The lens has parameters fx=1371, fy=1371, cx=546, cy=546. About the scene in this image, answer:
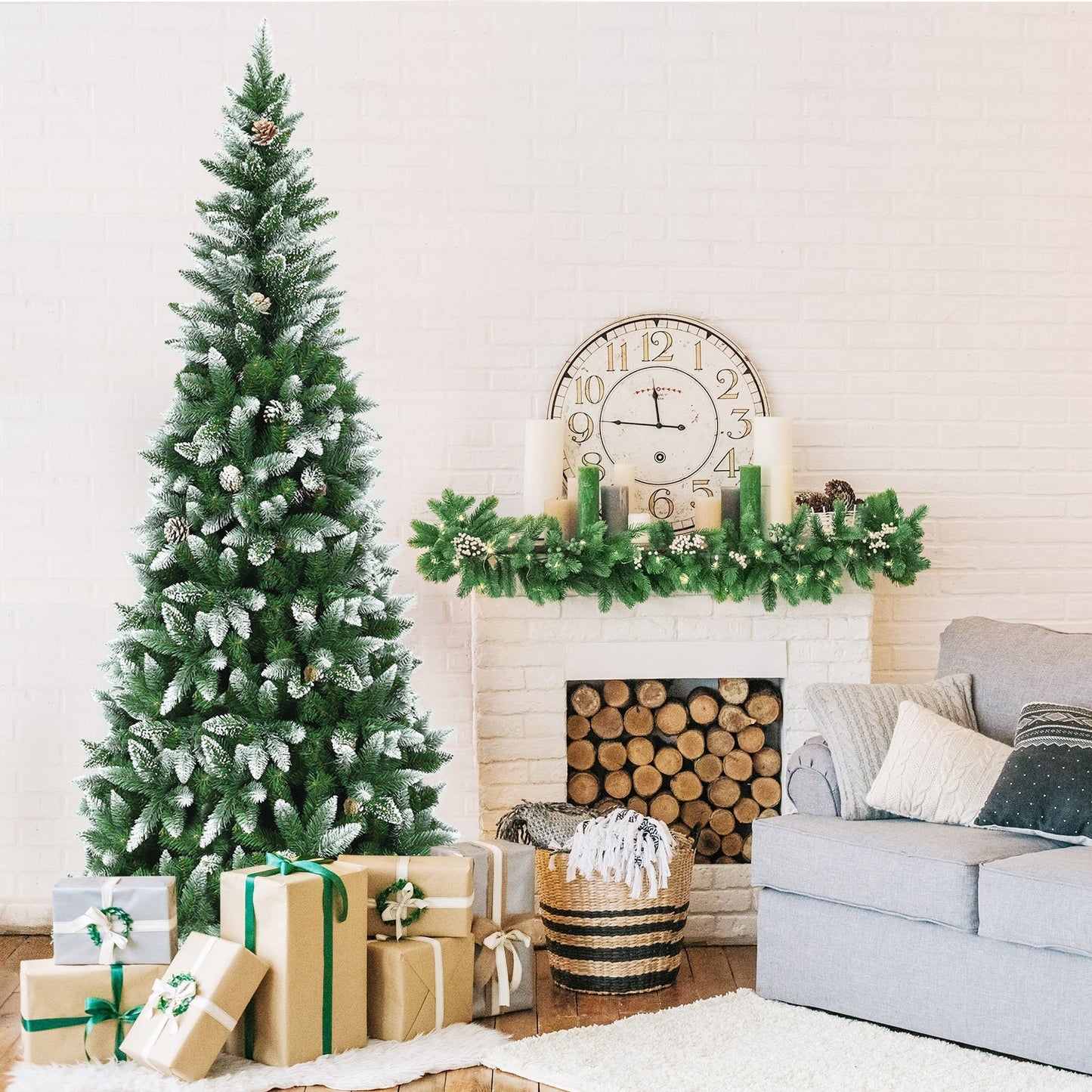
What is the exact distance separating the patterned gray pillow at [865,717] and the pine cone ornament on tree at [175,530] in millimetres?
1582

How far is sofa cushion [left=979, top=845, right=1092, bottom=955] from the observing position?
274cm

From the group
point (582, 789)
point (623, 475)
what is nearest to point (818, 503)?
point (623, 475)

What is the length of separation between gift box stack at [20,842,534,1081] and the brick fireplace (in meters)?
0.78

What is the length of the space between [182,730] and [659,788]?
4.66ft

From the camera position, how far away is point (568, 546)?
3.70 metres

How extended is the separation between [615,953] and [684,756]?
740 millimetres

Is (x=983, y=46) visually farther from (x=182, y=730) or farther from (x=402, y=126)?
(x=182, y=730)

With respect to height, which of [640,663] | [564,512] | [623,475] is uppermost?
[623,475]

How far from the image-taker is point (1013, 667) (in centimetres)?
355

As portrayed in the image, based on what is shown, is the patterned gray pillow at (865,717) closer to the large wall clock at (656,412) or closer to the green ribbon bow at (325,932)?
the large wall clock at (656,412)

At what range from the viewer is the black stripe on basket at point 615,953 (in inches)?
132

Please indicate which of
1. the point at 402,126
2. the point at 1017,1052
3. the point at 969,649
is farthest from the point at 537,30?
the point at 1017,1052

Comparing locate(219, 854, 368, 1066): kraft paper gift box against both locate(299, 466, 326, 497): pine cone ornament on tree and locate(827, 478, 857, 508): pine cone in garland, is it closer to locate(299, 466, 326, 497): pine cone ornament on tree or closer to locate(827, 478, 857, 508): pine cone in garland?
locate(299, 466, 326, 497): pine cone ornament on tree

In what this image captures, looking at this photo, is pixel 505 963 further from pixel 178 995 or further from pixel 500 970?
pixel 178 995
